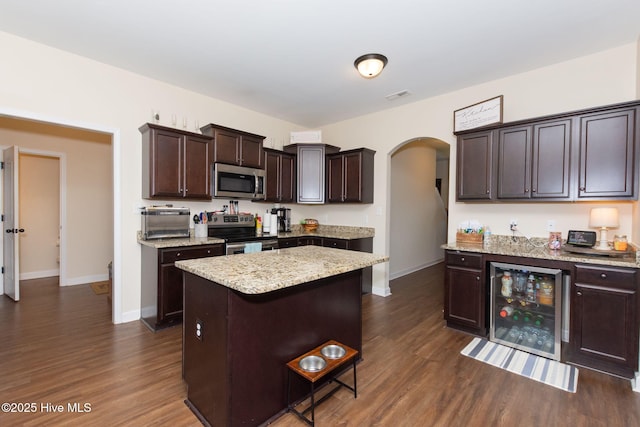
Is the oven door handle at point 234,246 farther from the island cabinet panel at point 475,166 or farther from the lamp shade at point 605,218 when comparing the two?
the lamp shade at point 605,218

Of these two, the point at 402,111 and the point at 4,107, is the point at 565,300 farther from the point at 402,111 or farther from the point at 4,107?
the point at 4,107

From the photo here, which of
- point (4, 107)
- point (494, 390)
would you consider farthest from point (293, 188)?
point (494, 390)

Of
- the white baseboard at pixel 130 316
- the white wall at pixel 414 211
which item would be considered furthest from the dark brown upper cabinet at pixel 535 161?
the white baseboard at pixel 130 316

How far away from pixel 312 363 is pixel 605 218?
9.12 ft

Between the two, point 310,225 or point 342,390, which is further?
point 310,225

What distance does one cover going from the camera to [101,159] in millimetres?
5020

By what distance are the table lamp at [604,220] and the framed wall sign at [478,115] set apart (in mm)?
1239

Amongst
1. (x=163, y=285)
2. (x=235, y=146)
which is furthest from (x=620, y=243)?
(x=163, y=285)

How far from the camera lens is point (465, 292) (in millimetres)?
3027

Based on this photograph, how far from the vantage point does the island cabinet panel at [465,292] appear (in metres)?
2.92

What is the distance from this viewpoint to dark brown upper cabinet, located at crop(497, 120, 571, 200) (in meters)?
2.70

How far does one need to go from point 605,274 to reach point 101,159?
22.5 ft

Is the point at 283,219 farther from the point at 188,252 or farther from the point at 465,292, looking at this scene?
the point at 465,292

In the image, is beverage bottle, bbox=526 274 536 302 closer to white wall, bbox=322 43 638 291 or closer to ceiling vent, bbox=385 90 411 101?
white wall, bbox=322 43 638 291
